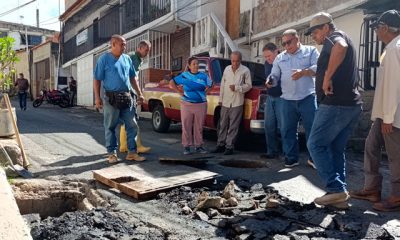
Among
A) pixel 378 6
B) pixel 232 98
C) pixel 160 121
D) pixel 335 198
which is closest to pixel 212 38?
pixel 160 121

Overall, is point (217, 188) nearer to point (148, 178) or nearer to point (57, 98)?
point (148, 178)

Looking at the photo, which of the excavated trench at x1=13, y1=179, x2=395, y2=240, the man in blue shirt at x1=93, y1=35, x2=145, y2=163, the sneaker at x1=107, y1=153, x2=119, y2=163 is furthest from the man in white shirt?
the excavated trench at x1=13, y1=179, x2=395, y2=240

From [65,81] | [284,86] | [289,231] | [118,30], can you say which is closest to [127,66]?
[284,86]

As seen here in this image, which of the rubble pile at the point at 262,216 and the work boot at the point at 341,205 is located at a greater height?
the work boot at the point at 341,205

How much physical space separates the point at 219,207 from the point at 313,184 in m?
1.59

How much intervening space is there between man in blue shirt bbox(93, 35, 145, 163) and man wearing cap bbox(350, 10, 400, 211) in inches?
130

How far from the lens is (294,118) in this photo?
228 inches

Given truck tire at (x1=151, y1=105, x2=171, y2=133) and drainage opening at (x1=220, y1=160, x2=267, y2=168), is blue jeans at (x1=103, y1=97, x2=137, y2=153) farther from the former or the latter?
truck tire at (x1=151, y1=105, x2=171, y2=133)

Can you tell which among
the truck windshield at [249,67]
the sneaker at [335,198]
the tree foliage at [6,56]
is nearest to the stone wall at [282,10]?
the truck windshield at [249,67]

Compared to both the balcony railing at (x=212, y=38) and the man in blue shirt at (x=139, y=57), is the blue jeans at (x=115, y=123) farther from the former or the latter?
the balcony railing at (x=212, y=38)

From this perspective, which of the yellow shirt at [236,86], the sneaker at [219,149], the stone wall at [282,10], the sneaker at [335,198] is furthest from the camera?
the stone wall at [282,10]

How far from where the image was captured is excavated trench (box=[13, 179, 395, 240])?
10.7 ft

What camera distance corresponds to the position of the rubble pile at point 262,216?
322cm

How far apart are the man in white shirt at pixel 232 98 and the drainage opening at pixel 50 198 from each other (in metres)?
2.84
